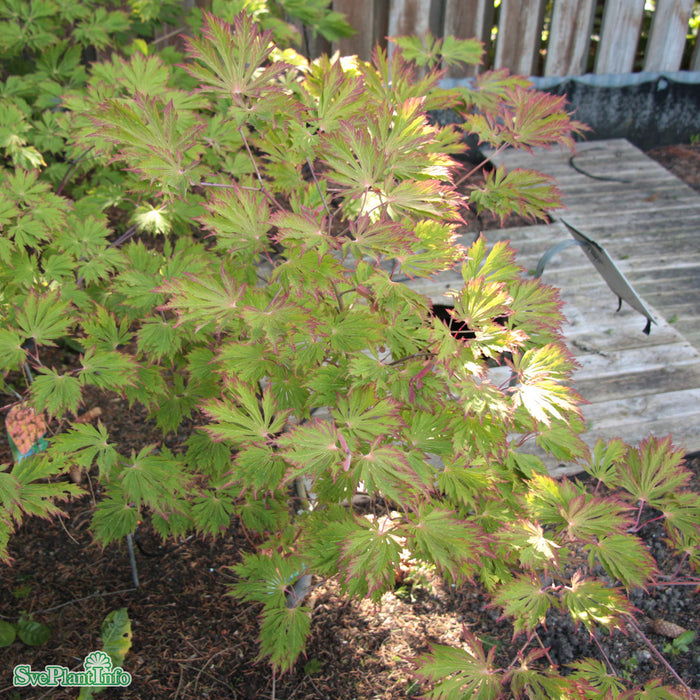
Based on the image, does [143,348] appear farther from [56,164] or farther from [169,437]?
[56,164]

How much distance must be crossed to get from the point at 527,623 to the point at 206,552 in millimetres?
1255

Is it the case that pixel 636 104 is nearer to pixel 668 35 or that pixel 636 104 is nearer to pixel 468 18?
pixel 668 35

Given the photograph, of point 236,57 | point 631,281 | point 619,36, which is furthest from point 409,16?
point 236,57

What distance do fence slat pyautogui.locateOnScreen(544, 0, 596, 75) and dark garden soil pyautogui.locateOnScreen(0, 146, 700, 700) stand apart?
3.67m

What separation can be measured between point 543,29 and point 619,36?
0.54 m

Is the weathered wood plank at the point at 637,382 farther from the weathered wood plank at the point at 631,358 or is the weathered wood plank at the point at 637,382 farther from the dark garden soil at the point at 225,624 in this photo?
the dark garden soil at the point at 225,624

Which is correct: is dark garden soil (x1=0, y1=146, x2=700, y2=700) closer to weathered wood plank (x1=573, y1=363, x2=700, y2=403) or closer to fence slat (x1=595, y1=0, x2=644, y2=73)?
weathered wood plank (x1=573, y1=363, x2=700, y2=403)

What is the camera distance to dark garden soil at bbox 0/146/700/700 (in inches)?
75.7

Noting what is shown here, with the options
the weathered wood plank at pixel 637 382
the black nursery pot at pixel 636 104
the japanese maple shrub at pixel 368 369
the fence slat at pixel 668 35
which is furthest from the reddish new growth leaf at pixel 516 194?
the fence slat at pixel 668 35

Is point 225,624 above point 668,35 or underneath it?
underneath

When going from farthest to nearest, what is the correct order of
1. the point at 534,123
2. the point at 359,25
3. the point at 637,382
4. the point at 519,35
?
the point at 519,35
the point at 359,25
the point at 637,382
the point at 534,123

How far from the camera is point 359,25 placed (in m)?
4.36

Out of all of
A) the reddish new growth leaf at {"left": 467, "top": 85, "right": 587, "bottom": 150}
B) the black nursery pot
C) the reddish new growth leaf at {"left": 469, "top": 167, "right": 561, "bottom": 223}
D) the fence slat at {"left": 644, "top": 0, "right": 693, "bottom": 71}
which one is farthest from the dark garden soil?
the fence slat at {"left": 644, "top": 0, "right": 693, "bottom": 71}

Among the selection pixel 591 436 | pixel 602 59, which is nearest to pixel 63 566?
pixel 591 436
